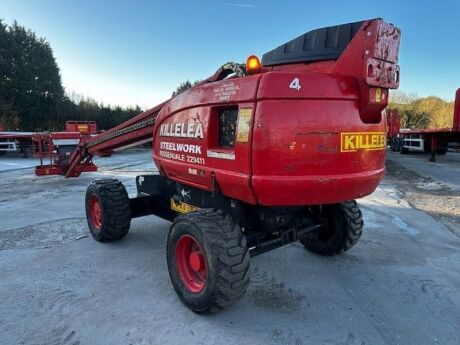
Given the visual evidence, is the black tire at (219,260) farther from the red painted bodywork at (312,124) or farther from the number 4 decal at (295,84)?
the number 4 decal at (295,84)

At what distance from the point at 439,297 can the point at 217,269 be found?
1.97 metres

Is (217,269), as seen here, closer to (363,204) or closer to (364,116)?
(364,116)

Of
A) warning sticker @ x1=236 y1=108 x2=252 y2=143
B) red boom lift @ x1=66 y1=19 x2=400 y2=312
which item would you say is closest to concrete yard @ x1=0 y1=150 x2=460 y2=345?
red boom lift @ x1=66 y1=19 x2=400 y2=312

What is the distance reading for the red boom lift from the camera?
98.3 inches

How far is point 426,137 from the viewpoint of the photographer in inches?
639

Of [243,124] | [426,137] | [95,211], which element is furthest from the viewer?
[426,137]

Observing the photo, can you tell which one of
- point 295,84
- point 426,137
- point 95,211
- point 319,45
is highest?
point 319,45

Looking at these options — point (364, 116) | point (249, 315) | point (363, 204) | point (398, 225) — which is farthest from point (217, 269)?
point (363, 204)

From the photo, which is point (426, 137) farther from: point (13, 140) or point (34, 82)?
point (34, 82)

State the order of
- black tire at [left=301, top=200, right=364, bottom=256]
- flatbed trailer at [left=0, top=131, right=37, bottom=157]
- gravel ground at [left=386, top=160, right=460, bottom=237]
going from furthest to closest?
flatbed trailer at [left=0, top=131, right=37, bottom=157] < gravel ground at [left=386, top=160, right=460, bottom=237] < black tire at [left=301, top=200, right=364, bottom=256]

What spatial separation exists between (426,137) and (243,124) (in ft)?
52.7

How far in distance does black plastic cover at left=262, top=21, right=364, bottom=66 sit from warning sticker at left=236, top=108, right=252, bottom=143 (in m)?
0.75

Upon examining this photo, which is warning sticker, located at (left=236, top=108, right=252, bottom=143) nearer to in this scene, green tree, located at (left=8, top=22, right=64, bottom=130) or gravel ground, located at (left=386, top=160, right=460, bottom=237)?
gravel ground, located at (left=386, top=160, right=460, bottom=237)

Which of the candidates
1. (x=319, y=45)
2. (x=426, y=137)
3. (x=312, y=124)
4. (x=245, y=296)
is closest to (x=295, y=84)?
(x=312, y=124)
